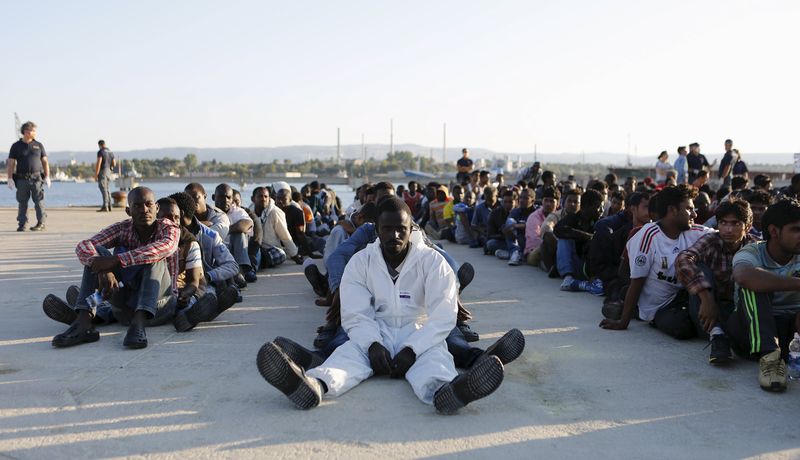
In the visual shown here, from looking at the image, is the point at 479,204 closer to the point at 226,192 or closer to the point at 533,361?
the point at 226,192

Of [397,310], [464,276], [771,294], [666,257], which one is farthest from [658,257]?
Answer: [397,310]

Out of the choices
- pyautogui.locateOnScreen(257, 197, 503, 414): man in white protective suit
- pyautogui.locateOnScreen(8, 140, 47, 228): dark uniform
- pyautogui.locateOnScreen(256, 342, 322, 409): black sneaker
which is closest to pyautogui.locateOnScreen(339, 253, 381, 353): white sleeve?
pyautogui.locateOnScreen(257, 197, 503, 414): man in white protective suit

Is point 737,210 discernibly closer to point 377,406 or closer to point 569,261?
point 377,406

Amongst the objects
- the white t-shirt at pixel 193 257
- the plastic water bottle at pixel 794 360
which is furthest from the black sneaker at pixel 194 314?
the plastic water bottle at pixel 794 360

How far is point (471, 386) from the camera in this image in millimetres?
3625

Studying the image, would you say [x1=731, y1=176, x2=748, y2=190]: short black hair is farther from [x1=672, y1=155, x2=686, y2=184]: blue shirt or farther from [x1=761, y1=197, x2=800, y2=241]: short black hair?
[x1=672, y1=155, x2=686, y2=184]: blue shirt

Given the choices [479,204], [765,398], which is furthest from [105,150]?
[765,398]

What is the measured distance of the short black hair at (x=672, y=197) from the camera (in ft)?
18.1

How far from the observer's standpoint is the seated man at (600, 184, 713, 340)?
18.1ft

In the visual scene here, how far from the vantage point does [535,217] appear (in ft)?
32.1

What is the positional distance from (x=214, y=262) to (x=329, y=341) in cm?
239

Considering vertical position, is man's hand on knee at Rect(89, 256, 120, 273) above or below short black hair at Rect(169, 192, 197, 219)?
below

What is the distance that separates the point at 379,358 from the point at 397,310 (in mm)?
396

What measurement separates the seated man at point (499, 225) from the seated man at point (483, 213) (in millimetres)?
951
